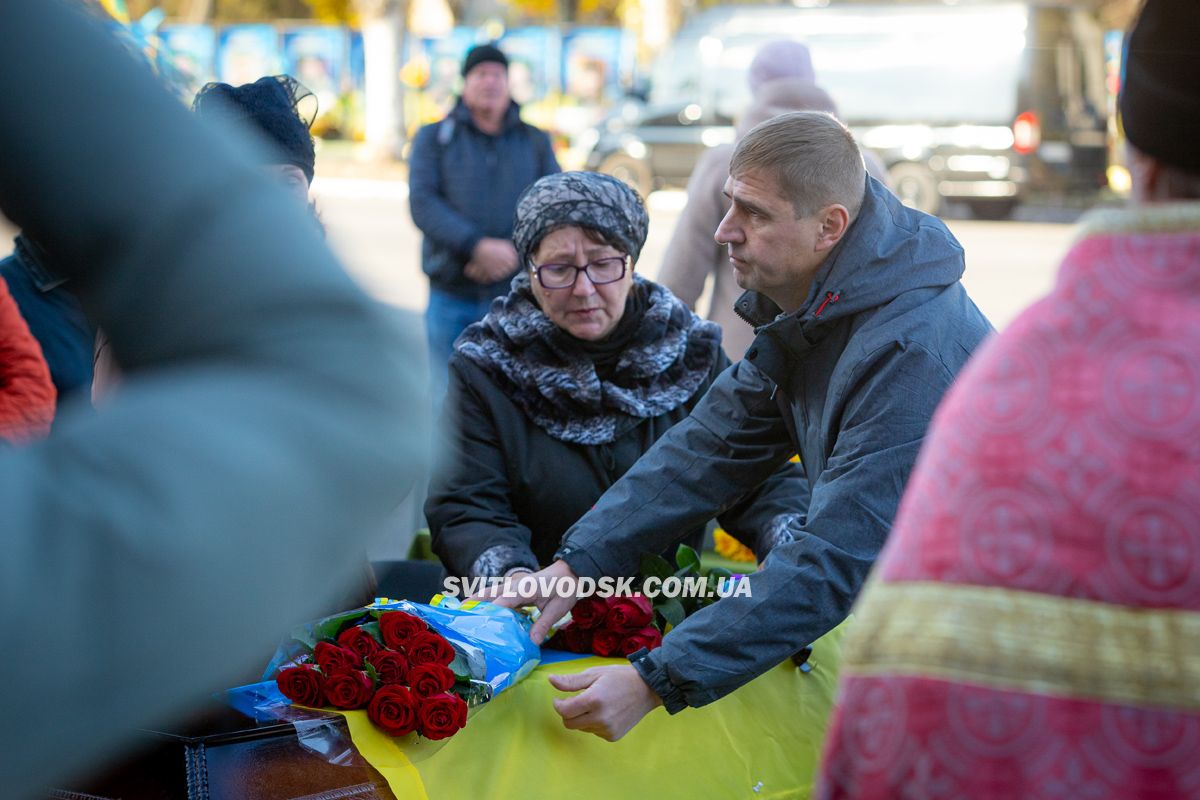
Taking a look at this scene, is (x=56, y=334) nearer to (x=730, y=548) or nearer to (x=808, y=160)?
(x=730, y=548)

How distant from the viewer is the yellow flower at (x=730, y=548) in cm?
341

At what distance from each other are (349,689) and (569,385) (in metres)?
1.28

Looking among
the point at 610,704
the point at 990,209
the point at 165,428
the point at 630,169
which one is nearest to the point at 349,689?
the point at 610,704

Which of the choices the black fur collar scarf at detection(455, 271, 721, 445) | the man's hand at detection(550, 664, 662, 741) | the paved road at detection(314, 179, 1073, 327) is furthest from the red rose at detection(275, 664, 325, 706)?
the paved road at detection(314, 179, 1073, 327)

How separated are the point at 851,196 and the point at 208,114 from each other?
2039 mm

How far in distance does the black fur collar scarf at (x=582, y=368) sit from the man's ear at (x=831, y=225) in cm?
86

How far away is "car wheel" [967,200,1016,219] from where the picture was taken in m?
16.7

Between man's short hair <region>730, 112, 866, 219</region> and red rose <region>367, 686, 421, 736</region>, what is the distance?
1224 mm

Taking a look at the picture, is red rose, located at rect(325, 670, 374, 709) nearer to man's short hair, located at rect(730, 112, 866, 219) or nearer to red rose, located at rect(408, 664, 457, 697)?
red rose, located at rect(408, 664, 457, 697)

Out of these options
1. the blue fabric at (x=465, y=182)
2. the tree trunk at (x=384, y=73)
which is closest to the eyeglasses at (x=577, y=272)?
the blue fabric at (x=465, y=182)

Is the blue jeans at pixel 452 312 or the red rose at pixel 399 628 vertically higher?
the red rose at pixel 399 628

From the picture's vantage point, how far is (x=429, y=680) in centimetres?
216

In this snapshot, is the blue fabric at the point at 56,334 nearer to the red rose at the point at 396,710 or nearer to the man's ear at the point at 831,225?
the red rose at the point at 396,710

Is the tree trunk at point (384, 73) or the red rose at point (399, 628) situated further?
the tree trunk at point (384, 73)
